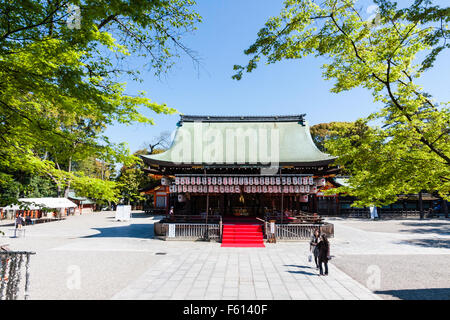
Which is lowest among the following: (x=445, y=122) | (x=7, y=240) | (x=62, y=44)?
(x=7, y=240)

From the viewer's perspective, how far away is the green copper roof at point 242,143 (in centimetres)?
1605

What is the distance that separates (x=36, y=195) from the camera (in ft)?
97.6

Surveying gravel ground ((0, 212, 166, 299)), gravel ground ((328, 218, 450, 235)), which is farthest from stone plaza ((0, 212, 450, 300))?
gravel ground ((328, 218, 450, 235))

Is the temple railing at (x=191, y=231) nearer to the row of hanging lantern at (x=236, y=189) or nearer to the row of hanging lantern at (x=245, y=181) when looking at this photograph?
the row of hanging lantern at (x=236, y=189)

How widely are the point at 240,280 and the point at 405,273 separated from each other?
6.74 metres

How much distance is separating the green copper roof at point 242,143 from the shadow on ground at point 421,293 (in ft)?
28.8

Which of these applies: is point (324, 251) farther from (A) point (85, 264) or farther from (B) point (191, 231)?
(A) point (85, 264)

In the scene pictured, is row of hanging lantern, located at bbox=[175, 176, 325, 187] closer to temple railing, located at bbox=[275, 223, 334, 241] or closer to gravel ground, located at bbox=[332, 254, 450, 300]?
temple railing, located at bbox=[275, 223, 334, 241]

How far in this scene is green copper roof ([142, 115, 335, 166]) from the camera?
52.6 feet

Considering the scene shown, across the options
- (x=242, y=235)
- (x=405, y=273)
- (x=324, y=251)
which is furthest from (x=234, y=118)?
(x=405, y=273)

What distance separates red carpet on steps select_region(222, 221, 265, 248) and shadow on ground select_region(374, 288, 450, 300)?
726cm
